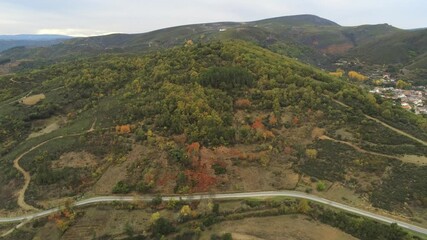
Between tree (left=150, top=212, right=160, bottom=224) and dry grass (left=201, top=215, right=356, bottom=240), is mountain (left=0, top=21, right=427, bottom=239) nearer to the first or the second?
tree (left=150, top=212, right=160, bottom=224)

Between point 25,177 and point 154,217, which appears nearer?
point 154,217

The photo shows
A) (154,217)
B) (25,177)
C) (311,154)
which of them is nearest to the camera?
(154,217)

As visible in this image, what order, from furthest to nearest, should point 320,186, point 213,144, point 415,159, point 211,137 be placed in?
point 211,137
point 213,144
point 415,159
point 320,186

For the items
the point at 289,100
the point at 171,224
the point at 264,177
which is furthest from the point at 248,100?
the point at 171,224

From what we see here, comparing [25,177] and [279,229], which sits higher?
[25,177]

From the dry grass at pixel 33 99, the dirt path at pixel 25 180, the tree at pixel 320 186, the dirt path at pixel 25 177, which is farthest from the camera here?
the dry grass at pixel 33 99

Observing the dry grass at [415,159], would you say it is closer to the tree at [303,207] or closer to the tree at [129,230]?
the tree at [303,207]

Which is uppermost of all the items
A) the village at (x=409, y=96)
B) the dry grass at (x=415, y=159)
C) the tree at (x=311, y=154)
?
the tree at (x=311, y=154)

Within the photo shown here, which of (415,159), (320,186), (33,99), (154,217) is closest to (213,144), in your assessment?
(154,217)

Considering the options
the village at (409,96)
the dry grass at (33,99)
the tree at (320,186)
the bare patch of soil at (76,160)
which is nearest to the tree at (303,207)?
the tree at (320,186)

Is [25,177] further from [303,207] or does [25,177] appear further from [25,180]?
[303,207]
